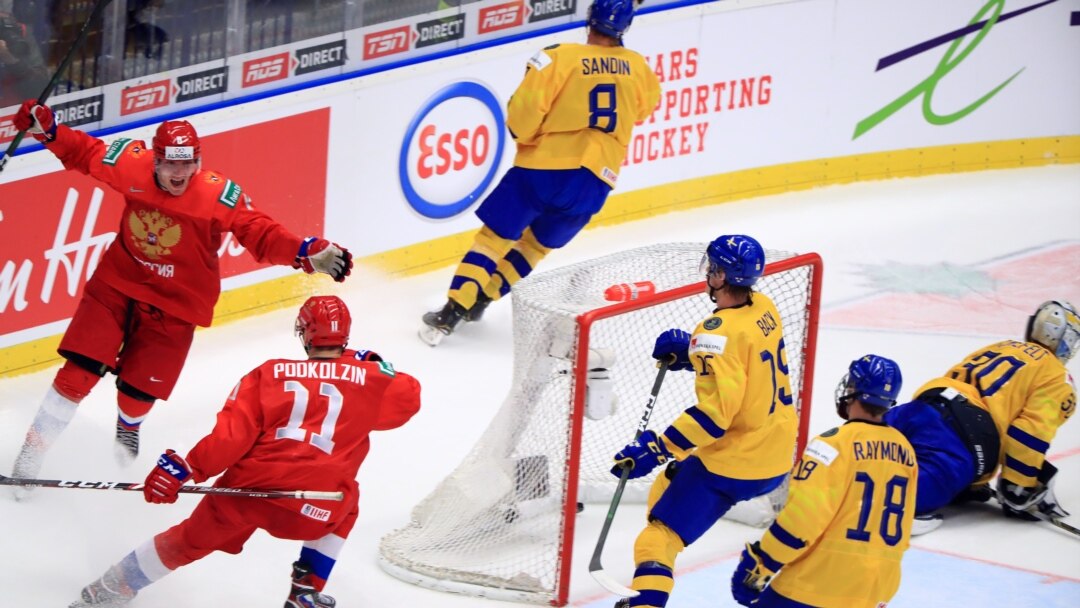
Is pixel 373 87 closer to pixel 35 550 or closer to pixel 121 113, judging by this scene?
pixel 121 113

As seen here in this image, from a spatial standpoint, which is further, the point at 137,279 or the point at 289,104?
the point at 289,104

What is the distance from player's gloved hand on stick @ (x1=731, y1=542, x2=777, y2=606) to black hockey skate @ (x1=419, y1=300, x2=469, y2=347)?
111 inches

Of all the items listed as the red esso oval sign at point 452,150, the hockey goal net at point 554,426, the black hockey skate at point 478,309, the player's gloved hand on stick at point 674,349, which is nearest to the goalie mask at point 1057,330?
the hockey goal net at point 554,426

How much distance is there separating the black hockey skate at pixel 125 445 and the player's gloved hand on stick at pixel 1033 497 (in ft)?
10.2

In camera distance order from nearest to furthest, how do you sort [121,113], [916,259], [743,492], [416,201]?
[743,492], [121,113], [416,201], [916,259]

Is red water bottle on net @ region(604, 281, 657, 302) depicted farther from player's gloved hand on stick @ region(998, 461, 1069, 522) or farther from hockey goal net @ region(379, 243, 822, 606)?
player's gloved hand on stick @ region(998, 461, 1069, 522)

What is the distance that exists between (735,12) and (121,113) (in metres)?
3.72

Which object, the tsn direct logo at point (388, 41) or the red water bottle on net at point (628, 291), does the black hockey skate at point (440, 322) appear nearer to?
the tsn direct logo at point (388, 41)

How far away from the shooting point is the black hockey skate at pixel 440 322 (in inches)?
262

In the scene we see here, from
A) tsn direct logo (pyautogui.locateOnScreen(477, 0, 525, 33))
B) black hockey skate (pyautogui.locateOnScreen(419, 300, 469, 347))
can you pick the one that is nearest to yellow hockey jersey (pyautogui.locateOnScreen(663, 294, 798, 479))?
black hockey skate (pyautogui.locateOnScreen(419, 300, 469, 347))

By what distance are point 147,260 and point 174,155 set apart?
1.28 feet

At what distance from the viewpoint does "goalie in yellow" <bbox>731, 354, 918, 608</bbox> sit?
3.75 metres

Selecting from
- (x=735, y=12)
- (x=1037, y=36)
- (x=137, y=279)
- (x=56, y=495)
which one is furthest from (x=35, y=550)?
(x=1037, y=36)

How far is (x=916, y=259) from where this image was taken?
27.8ft
